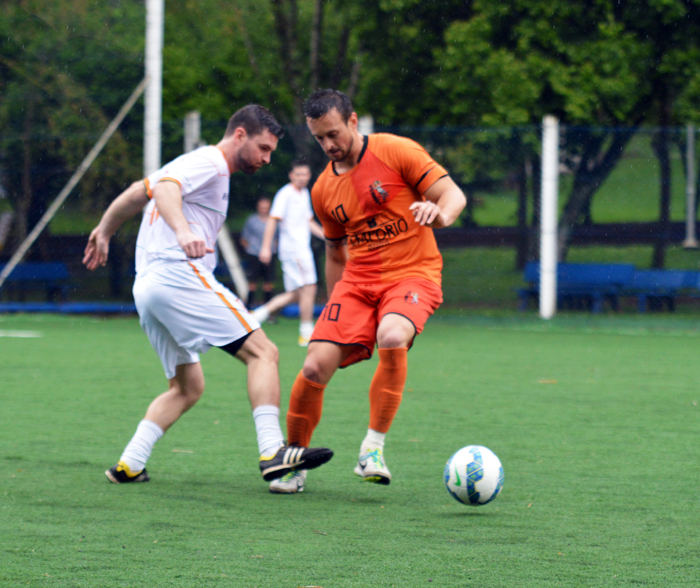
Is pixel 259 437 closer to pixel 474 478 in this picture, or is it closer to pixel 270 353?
pixel 270 353

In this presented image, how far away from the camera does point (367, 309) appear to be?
4.72 meters

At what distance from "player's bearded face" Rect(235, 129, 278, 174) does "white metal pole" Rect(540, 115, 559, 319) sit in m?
9.87

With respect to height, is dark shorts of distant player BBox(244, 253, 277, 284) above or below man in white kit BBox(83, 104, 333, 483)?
below

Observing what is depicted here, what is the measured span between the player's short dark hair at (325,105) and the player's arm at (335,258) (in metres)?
0.71

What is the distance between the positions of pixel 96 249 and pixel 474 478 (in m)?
2.17

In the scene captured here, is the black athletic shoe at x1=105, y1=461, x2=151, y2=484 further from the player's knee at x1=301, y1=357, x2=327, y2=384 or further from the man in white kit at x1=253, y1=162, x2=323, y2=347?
the man in white kit at x1=253, y1=162, x2=323, y2=347

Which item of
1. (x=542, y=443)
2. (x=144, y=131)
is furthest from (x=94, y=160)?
(x=542, y=443)

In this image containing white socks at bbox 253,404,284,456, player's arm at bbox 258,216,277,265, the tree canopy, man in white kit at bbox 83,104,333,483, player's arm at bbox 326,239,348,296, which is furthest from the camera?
the tree canopy

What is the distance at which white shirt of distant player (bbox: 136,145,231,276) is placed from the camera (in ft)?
14.8

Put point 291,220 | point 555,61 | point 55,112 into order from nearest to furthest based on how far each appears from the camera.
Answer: point 291,220 < point 55,112 < point 555,61

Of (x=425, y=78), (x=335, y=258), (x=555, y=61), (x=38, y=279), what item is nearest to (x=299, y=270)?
(x=38, y=279)

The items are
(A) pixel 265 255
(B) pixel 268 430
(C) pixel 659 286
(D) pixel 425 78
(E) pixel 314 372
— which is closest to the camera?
(B) pixel 268 430

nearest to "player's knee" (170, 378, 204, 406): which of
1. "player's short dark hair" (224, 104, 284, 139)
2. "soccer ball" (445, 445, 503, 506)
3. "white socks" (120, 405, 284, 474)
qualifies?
"white socks" (120, 405, 284, 474)

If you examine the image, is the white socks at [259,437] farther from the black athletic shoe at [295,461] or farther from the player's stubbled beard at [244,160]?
the player's stubbled beard at [244,160]
